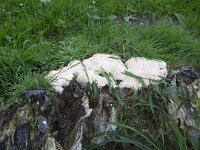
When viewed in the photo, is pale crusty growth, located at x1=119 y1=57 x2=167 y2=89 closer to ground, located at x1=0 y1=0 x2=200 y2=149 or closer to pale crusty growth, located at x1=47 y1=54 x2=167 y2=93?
pale crusty growth, located at x1=47 y1=54 x2=167 y2=93

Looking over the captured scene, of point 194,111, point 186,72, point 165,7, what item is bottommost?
point 194,111

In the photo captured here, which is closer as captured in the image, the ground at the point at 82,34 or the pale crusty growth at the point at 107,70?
the pale crusty growth at the point at 107,70

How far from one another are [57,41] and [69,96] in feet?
2.53

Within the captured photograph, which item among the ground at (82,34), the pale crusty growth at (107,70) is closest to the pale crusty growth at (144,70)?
the pale crusty growth at (107,70)

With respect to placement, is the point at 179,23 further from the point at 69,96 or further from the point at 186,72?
the point at 69,96

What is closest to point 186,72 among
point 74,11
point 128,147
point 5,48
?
point 128,147

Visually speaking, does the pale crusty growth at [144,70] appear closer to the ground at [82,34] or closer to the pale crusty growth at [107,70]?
the pale crusty growth at [107,70]

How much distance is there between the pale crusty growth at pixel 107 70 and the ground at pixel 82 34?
10 centimetres

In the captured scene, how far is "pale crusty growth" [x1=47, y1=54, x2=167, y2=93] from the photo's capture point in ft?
9.76

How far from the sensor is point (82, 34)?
3.55m

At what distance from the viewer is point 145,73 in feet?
10.1

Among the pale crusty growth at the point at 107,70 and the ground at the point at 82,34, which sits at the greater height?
the ground at the point at 82,34

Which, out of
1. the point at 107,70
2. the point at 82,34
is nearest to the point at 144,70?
the point at 107,70

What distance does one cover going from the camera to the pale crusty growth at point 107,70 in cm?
297
